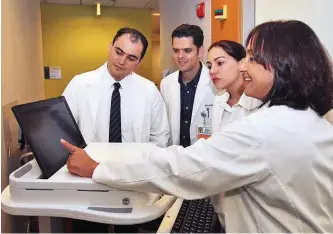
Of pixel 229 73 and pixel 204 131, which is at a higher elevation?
pixel 229 73

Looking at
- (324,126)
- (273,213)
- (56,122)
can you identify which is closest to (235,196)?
(273,213)

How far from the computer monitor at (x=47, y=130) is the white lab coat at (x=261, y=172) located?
214 mm

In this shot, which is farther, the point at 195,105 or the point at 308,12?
the point at 195,105

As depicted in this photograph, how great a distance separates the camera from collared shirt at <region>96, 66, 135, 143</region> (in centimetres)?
162

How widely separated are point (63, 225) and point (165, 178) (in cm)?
48

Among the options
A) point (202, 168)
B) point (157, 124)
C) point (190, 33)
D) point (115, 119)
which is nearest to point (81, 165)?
point (202, 168)

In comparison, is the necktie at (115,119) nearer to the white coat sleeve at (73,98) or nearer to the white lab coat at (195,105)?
the white coat sleeve at (73,98)

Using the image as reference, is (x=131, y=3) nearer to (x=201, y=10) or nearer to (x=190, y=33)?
(x=201, y=10)

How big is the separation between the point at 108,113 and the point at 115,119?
0.06 meters

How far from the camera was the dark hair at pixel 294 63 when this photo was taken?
801 millimetres

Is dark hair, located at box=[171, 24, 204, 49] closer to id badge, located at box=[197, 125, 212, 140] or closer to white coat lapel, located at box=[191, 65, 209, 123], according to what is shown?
white coat lapel, located at box=[191, 65, 209, 123]

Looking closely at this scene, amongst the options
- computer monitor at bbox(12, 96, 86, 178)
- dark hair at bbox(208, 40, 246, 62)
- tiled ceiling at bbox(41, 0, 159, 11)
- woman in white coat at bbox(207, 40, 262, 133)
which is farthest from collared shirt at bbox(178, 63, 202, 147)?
tiled ceiling at bbox(41, 0, 159, 11)

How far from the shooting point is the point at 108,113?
166 cm

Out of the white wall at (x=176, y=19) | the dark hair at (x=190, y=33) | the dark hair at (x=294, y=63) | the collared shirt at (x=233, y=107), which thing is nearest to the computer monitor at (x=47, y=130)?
the dark hair at (x=294, y=63)
